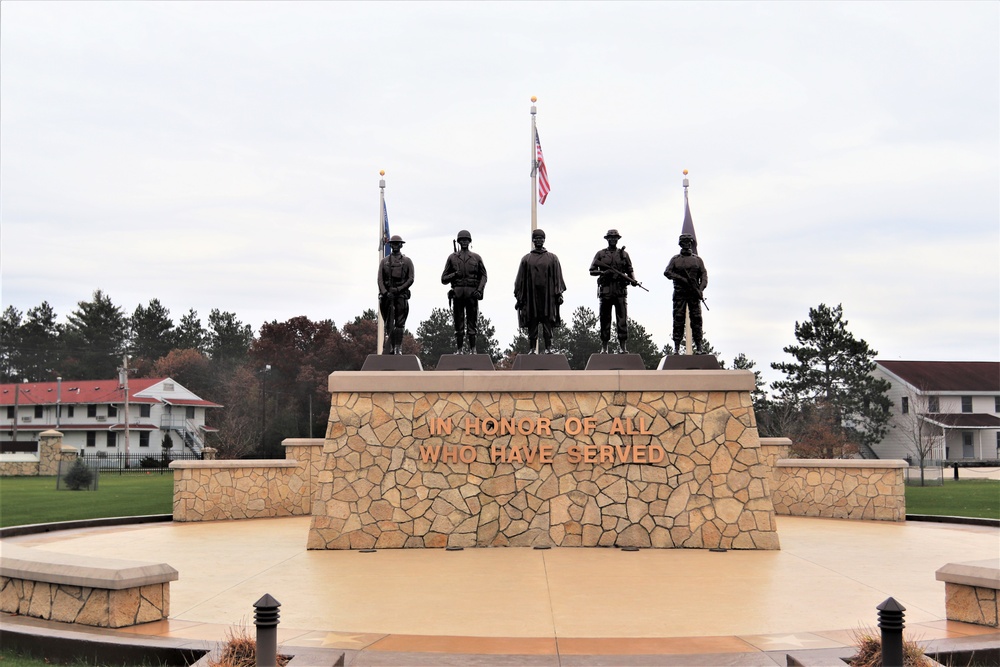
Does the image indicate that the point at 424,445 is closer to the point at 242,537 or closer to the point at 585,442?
the point at 585,442

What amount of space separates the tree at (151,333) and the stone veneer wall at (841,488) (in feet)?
251

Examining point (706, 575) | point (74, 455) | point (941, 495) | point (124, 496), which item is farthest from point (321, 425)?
point (706, 575)

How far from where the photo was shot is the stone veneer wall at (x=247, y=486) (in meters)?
18.2

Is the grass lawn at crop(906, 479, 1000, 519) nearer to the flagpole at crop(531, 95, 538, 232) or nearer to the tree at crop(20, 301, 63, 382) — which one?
the flagpole at crop(531, 95, 538, 232)

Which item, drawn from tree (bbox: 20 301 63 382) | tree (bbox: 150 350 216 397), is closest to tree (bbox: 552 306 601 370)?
tree (bbox: 150 350 216 397)

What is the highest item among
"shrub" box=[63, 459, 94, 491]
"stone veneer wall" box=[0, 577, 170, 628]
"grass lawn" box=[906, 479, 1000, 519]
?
"stone veneer wall" box=[0, 577, 170, 628]

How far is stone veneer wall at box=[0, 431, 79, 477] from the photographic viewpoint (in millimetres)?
40688

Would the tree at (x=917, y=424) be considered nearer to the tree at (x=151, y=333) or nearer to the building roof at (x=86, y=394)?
the building roof at (x=86, y=394)

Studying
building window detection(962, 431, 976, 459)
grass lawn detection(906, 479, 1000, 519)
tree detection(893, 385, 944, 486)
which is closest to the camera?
grass lawn detection(906, 479, 1000, 519)

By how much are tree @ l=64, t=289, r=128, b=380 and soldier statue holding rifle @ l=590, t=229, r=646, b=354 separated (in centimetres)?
7599

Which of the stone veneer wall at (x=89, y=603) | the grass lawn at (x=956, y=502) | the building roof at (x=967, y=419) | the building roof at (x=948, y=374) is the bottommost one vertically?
the grass lawn at (x=956, y=502)

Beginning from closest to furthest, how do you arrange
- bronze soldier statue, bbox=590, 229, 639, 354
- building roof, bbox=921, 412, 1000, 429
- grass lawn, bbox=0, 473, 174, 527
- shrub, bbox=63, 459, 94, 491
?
bronze soldier statue, bbox=590, 229, 639, 354 < grass lawn, bbox=0, 473, 174, 527 < shrub, bbox=63, 459, 94, 491 < building roof, bbox=921, 412, 1000, 429

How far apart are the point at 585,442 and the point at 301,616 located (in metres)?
6.19

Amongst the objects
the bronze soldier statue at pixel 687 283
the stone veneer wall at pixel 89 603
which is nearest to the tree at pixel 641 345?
the bronze soldier statue at pixel 687 283
